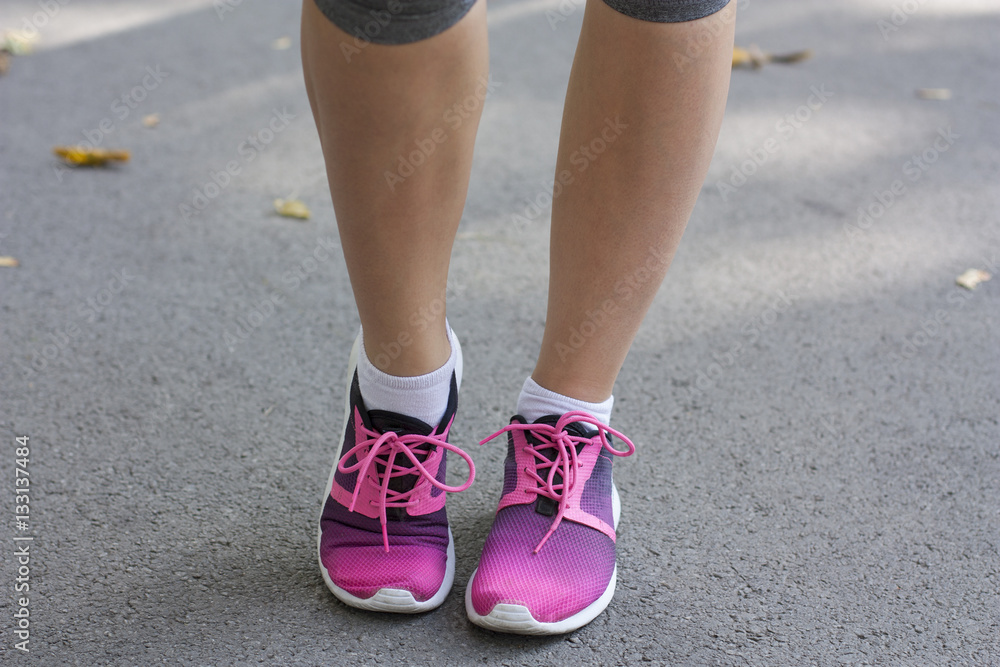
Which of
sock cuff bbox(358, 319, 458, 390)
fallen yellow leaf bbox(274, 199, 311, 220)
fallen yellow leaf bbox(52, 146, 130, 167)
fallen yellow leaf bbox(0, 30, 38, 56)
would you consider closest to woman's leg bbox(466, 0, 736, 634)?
sock cuff bbox(358, 319, 458, 390)

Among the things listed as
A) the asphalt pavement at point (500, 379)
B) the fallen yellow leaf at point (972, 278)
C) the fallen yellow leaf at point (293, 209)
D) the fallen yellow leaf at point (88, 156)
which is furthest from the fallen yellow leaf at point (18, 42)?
the fallen yellow leaf at point (972, 278)

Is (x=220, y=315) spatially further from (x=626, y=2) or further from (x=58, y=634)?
(x=626, y=2)

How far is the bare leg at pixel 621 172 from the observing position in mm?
660

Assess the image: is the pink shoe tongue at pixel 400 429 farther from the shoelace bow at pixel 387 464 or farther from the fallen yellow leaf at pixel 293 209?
the fallen yellow leaf at pixel 293 209

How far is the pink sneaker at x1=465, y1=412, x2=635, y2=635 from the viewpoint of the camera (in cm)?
70

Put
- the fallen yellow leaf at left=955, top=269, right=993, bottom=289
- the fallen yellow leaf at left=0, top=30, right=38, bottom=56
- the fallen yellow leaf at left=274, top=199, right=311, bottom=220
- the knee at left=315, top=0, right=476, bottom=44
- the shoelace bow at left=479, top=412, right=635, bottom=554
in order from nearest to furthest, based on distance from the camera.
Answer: the knee at left=315, top=0, right=476, bottom=44, the shoelace bow at left=479, top=412, right=635, bottom=554, the fallen yellow leaf at left=955, top=269, right=993, bottom=289, the fallen yellow leaf at left=274, top=199, right=311, bottom=220, the fallen yellow leaf at left=0, top=30, right=38, bottom=56

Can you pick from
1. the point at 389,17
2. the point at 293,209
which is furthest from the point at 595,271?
the point at 293,209

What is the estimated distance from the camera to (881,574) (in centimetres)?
79

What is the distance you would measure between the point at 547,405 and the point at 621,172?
0.80 feet

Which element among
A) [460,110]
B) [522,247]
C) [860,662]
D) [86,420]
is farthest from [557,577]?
[522,247]

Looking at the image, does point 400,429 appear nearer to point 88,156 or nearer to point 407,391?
point 407,391

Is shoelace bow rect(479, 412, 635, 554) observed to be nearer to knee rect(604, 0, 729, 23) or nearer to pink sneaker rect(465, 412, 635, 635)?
pink sneaker rect(465, 412, 635, 635)

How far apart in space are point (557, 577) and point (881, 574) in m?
0.34

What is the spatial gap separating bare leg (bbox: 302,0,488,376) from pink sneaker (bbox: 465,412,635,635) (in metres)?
0.17
